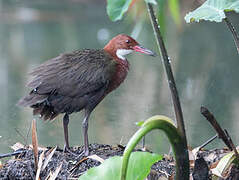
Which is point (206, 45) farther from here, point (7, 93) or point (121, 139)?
point (121, 139)

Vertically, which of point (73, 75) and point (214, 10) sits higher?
point (214, 10)

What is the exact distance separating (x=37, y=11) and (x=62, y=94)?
26.3 ft

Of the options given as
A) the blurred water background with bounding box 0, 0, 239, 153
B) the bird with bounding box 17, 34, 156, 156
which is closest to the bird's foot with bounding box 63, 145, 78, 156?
the bird with bounding box 17, 34, 156, 156

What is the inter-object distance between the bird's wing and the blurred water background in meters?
0.28

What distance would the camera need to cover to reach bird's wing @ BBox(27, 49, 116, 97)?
2.51 meters

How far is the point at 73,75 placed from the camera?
8.44 feet

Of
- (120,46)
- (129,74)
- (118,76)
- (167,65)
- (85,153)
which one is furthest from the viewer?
(129,74)

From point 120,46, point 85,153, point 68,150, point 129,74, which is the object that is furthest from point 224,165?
point 129,74

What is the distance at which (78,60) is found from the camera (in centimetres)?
267

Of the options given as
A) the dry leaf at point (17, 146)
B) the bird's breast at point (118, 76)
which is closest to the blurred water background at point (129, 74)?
the dry leaf at point (17, 146)

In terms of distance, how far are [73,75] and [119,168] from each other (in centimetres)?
94

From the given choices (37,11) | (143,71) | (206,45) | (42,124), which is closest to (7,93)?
(42,124)

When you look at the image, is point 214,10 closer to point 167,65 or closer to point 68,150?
point 167,65

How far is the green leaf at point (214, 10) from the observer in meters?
1.73
